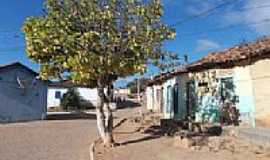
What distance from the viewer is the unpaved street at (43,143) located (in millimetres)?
13758

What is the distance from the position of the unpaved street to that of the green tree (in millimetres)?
2736

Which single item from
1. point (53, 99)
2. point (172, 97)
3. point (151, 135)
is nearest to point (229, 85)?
point (151, 135)

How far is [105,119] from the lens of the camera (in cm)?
1585

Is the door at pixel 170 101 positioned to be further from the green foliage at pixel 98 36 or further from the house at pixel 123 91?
the house at pixel 123 91

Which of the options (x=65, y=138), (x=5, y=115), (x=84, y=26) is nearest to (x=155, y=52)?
(x=84, y=26)

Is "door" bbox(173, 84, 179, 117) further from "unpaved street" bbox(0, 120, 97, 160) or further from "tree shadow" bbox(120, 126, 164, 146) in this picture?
"unpaved street" bbox(0, 120, 97, 160)

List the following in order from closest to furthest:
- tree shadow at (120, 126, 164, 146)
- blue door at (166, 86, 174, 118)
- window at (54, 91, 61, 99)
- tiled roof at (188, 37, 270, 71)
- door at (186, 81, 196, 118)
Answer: tiled roof at (188, 37, 270, 71), tree shadow at (120, 126, 164, 146), door at (186, 81, 196, 118), blue door at (166, 86, 174, 118), window at (54, 91, 61, 99)

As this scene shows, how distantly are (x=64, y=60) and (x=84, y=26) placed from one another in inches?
57.2

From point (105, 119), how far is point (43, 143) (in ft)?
11.6

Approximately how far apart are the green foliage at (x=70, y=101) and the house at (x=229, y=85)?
28181mm

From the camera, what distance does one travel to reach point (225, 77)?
1761cm

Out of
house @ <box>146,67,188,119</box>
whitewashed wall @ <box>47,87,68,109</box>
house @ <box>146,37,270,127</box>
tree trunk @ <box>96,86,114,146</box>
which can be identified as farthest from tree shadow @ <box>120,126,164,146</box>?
whitewashed wall @ <box>47,87,68,109</box>

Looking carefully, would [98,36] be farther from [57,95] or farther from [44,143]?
[57,95]

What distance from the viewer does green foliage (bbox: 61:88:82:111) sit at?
49.0 metres
